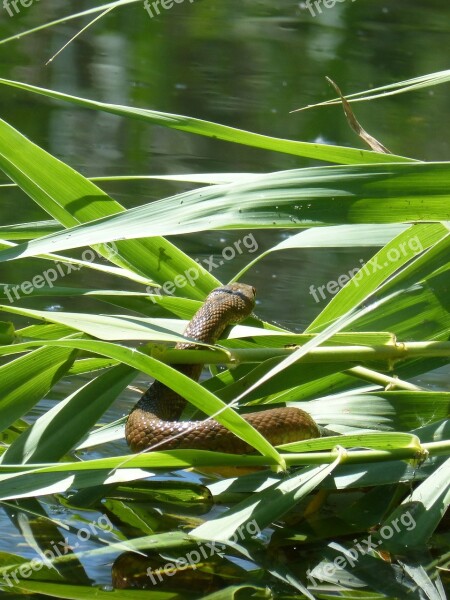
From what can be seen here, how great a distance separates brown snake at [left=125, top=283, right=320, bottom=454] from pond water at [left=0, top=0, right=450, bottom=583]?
0.63ft

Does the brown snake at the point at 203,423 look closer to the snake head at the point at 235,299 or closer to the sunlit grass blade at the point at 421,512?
the snake head at the point at 235,299

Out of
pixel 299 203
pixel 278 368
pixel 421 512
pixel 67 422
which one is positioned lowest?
pixel 421 512

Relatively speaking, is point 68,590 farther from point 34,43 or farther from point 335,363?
point 34,43

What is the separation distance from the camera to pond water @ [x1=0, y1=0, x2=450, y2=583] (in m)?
4.59

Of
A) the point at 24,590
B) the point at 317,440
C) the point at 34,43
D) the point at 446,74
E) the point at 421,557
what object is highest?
the point at 446,74

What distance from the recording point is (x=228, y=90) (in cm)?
783

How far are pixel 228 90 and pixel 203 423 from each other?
18.3 feet

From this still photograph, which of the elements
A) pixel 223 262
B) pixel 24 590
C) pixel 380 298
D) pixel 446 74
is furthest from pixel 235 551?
pixel 223 262

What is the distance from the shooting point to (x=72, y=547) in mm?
2299

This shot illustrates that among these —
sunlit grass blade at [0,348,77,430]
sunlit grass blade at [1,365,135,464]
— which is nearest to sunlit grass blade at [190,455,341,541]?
sunlit grass blade at [1,365,135,464]

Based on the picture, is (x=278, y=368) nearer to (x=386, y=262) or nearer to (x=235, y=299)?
(x=386, y=262)

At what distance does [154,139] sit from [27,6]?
3.91 meters

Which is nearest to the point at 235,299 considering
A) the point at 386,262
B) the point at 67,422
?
the point at 386,262

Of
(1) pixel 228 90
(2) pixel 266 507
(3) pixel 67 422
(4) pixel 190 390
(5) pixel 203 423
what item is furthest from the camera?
(1) pixel 228 90
